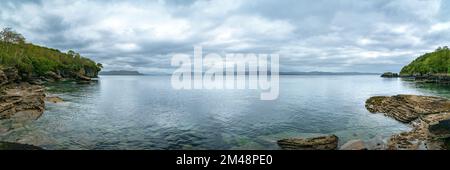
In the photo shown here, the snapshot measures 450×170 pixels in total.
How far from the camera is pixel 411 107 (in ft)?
128

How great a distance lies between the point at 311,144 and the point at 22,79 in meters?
107

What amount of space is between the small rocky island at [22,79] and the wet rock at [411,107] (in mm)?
43487

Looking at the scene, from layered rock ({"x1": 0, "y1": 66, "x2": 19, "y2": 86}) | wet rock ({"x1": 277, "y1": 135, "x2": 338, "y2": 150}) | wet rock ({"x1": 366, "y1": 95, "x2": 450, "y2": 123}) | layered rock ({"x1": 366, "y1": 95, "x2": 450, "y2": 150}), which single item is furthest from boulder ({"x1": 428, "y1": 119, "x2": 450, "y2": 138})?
layered rock ({"x1": 0, "y1": 66, "x2": 19, "y2": 86})

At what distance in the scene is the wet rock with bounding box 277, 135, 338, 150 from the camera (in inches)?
917

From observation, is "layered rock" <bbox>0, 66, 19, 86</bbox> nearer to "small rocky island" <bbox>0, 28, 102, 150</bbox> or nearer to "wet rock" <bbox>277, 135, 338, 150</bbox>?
"small rocky island" <bbox>0, 28, 102, 150</bbox>

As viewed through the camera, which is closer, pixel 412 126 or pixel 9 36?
pixel 412 126

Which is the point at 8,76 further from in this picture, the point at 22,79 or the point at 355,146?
the point at 355,146

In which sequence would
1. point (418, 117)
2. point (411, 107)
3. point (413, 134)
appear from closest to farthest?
1. point (413, 134)
2. point (418, 117)
3. point (411, 107)

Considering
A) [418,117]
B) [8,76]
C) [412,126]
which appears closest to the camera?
[412,126]

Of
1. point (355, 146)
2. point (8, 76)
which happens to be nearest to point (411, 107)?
point (355, 146)

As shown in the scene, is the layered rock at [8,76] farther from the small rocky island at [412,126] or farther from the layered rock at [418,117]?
the layered rock at [418,117]

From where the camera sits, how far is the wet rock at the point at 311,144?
23281mm
